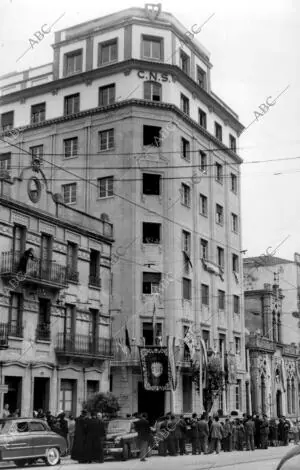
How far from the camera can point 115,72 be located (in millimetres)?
46125

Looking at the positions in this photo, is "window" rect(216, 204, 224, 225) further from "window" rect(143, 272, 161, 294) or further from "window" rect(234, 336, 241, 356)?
"window" rect(143, 272, 161, 294)

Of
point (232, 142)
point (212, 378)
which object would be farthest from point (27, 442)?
point (232, 142)

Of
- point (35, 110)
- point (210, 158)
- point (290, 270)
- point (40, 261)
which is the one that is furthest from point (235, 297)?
point (40, 261)

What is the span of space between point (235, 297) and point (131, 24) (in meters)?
20.9

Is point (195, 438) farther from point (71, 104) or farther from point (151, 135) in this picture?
point (71, 104)

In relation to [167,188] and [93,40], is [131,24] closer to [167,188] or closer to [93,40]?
[93,40]

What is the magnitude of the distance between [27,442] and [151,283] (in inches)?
936

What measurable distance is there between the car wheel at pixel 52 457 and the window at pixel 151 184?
25274 millimetres

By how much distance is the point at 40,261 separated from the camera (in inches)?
1227

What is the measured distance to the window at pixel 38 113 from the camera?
48916mm

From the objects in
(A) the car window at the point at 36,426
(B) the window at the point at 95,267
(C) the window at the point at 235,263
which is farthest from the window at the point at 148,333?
(A) the car window at the point at 36,426

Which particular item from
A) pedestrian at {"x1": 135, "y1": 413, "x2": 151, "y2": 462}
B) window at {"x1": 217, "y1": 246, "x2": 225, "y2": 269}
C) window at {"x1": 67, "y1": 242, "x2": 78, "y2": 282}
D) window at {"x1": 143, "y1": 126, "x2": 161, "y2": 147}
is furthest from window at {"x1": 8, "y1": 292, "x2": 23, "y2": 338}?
window at {"x1": 217, "y1": 246, "x2": 225, "y2": 269}

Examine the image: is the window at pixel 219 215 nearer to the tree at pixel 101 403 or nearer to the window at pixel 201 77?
the window at pixel 201 77

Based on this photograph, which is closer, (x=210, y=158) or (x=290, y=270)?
(x=210, y=158)
